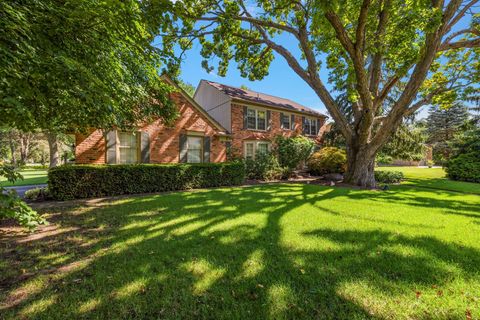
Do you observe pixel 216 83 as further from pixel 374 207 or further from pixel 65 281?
pixel 65 281

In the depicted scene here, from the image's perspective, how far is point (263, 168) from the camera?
1323 centimetres

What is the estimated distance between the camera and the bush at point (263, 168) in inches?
522

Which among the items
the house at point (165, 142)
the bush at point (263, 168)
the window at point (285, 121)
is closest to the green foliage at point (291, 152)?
the bush at point (263, 168)

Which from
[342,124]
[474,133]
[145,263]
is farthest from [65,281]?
[474,133]

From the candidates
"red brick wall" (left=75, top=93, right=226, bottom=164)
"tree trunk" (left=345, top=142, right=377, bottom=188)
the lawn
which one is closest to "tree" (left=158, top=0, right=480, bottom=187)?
"tree trunk" (left=345, top=142, right=377, bottom=188)

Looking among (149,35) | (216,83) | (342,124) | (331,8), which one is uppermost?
(216,83)

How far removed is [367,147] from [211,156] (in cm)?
852

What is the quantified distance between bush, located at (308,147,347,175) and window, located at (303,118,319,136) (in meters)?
4.17

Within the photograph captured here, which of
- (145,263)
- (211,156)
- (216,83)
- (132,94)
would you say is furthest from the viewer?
(216,83)

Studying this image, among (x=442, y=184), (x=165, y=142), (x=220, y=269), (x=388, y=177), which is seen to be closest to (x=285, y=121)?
(x=388, y=177)

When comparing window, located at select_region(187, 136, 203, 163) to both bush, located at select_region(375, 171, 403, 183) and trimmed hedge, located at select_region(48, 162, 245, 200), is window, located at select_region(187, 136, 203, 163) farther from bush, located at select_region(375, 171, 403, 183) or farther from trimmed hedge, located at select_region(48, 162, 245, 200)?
bush, located at select_region(375, 171, 403, 183)

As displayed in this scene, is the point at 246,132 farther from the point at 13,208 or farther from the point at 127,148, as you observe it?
the point at 13,208

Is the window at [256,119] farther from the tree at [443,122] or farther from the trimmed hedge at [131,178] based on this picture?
the tree at [443,122]

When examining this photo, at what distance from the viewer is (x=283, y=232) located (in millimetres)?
3994
